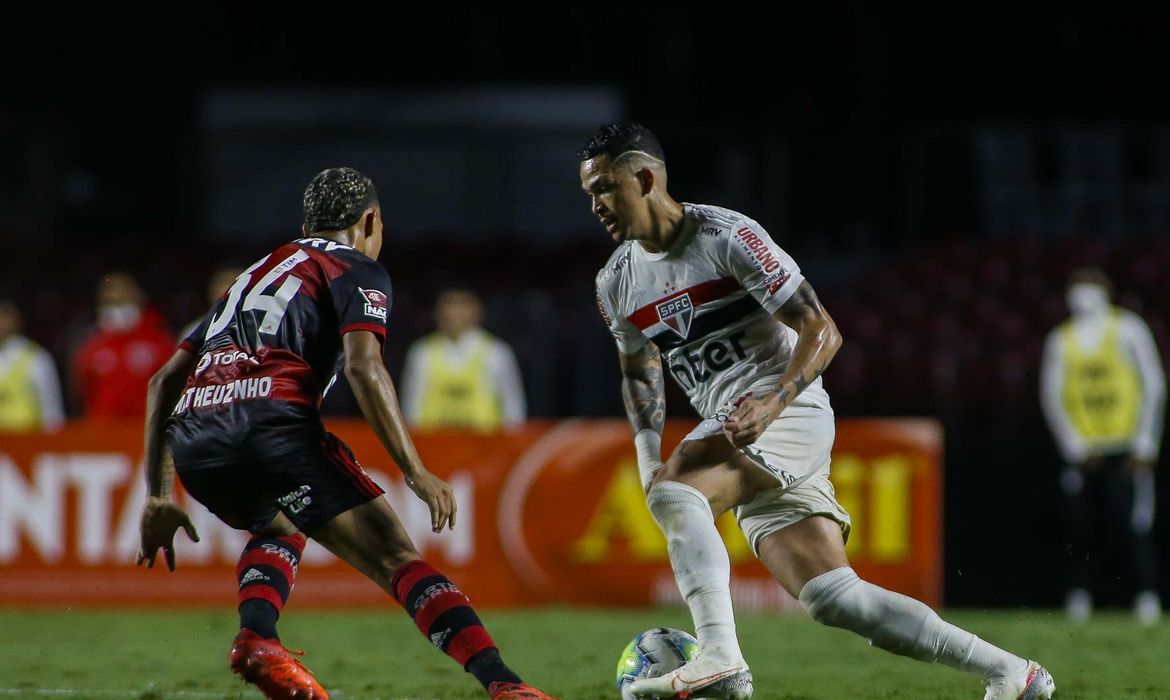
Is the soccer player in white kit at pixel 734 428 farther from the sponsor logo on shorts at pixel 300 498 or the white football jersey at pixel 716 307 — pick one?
the sponsor logo on shorts at pixel 300 498

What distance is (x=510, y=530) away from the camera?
33.1 ft

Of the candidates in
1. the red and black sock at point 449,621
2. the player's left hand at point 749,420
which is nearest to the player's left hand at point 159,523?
the red and black sock at point 449,621

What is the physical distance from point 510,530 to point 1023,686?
576 centimetres

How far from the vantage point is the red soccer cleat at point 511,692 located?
14.1 feet

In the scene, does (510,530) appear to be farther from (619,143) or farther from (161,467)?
(619,143)

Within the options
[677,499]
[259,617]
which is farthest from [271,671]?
[677,499]

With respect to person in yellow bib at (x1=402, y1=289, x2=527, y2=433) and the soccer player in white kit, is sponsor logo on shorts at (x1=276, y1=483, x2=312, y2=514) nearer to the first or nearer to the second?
the soccer player in white kit

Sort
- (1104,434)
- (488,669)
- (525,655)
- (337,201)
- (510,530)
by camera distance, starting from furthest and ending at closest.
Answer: (1104,434) < (510,530) < (525,655) < (337,201) < (488,669)

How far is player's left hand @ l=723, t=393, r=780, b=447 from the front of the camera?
452 cm

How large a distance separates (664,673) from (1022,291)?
12.2 metres

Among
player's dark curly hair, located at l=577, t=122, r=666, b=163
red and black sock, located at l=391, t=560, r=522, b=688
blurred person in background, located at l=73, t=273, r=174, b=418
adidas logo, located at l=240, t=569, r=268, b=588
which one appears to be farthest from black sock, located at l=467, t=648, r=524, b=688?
blurred person in background, located at l=73, t=273, r=174, b=418

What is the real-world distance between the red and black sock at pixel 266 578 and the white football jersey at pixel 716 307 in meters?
1.40

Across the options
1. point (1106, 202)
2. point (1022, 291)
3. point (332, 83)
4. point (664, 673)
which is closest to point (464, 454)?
point (664, 673)

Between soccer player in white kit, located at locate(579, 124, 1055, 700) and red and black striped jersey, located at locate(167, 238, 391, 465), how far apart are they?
0.91 m
